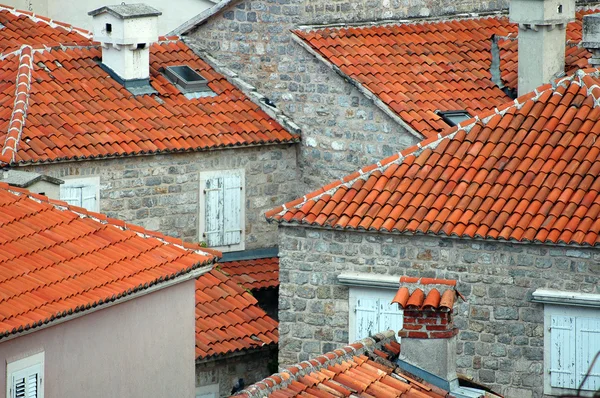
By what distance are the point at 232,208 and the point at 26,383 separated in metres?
8.50

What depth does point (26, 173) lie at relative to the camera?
21938 mm

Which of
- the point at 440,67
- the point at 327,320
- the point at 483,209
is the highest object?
the point at 440,67

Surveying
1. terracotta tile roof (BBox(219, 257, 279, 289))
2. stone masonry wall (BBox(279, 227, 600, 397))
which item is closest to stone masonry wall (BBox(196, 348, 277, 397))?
terracotta tile roof (BBox(219, 257, 279, 289))

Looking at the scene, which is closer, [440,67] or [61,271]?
[61,271]

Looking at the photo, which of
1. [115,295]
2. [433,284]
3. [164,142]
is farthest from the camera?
[164,142]

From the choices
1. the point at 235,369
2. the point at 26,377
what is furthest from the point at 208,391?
the point at 26,377

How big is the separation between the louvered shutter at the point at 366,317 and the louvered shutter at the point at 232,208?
4928mm

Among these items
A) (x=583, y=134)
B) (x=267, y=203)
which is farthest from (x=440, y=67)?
(x=583, y=134)

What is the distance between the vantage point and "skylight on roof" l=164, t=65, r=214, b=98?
26.5m

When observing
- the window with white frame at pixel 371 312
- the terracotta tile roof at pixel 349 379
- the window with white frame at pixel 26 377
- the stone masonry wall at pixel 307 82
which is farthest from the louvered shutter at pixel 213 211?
the terracotta tile roof at pixel 349 379

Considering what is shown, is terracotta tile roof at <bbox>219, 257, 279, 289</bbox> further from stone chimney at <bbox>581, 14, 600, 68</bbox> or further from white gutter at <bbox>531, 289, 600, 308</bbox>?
white gutter at <bbox>531, 289, 600, 308</bbox>

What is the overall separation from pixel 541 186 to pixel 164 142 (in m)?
6.49

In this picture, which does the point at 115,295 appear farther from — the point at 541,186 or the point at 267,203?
the point at 267,203

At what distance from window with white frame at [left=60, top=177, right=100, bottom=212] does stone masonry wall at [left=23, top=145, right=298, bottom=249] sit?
0.09 metres
